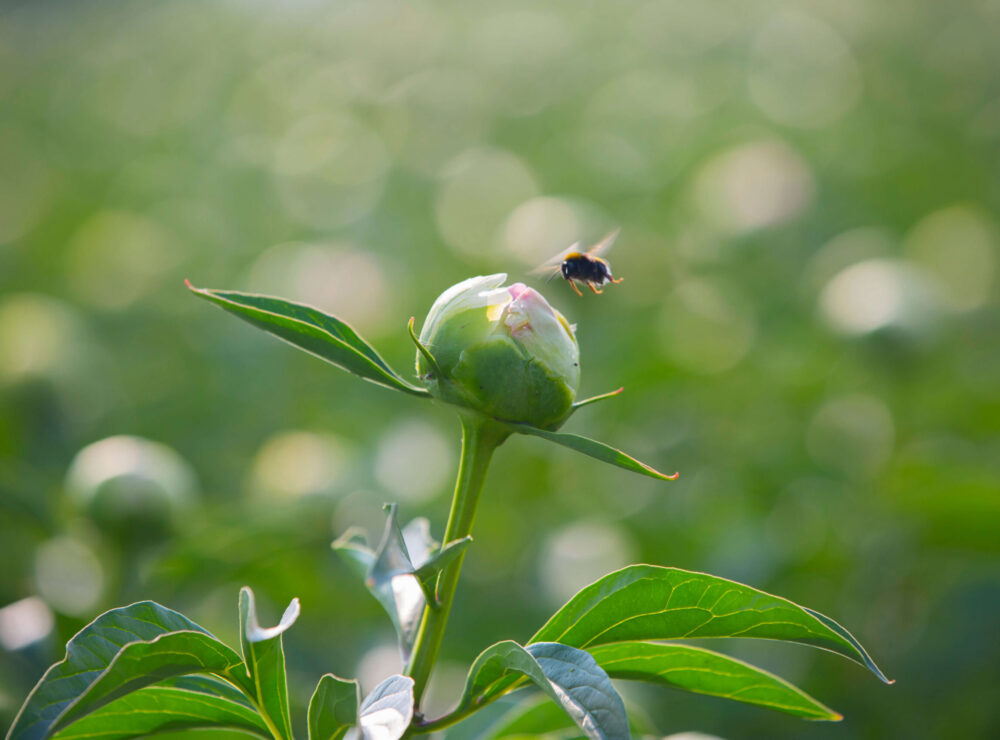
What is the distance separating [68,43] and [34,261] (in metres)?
4.93

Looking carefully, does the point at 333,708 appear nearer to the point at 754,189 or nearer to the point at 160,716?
the point at 160,716

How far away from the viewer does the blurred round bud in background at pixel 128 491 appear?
47.4 inches

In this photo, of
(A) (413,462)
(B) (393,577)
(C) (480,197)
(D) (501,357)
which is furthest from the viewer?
(C) (480,197)

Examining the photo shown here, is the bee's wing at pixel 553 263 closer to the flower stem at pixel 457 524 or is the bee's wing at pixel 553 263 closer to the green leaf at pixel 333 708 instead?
the flower stem at pixel 457 524

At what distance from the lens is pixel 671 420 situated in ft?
6.41

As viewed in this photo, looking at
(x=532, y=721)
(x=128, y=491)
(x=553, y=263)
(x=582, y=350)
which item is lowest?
(x=582, y=350)

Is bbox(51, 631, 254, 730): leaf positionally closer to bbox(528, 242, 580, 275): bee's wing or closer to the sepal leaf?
the sepal leaf

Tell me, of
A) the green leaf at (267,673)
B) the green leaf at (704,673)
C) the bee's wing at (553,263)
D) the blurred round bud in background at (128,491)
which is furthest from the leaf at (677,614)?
the blurred round bud in background at (128,491)

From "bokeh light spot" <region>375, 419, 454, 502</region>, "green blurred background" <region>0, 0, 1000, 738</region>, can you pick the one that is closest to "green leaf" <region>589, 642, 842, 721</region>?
"green blurred background" <region>0, 0, 1000, 738</region>

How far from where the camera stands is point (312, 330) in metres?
0.49

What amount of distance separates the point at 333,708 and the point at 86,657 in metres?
0.13

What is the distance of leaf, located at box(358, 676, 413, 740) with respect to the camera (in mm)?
445

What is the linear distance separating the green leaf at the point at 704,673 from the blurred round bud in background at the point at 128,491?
2.82 feet

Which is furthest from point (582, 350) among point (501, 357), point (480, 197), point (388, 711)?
point (388, 711)
